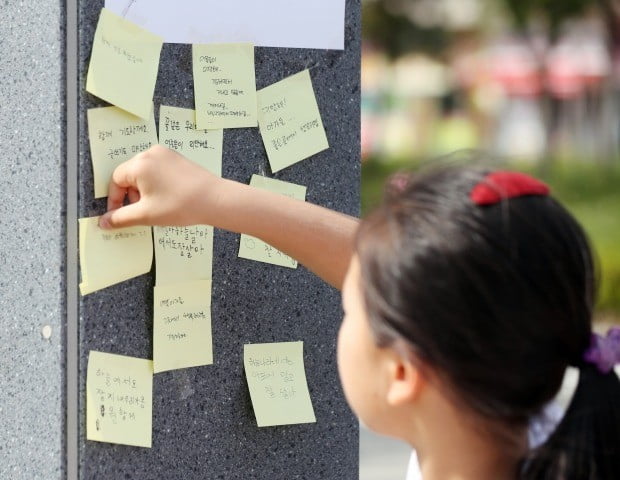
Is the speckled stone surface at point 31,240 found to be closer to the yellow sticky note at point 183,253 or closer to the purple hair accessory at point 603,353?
the yellow sticky note at point 183,253

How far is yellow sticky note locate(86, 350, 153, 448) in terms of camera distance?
1535 millimetres

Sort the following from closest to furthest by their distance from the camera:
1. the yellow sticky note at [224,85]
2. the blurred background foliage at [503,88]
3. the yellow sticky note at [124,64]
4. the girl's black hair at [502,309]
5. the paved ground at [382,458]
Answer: the girl's black hair at [502,309], the yellow sticky note at [124,64], the yellow sticky note at [224,85], the paved ground at [382,458], the blurred background foliage at [503,88]

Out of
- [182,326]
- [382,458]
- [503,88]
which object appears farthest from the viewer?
[503,88]

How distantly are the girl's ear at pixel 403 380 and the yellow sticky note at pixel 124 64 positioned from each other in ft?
1.78

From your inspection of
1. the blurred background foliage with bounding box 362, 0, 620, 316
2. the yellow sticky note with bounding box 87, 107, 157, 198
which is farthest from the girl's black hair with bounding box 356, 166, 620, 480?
the blurred background foliage with bounding box 362, 0, 620, 316

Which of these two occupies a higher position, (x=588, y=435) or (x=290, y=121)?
(x=290, y=121)

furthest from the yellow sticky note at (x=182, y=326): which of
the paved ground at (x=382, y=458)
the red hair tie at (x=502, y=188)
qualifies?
the paved ground at (x=382, y=458)

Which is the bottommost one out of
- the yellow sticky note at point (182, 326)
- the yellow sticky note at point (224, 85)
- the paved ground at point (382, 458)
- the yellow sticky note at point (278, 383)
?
the paved ground at point (382, 458)

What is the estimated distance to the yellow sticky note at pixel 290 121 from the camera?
172 centimetres

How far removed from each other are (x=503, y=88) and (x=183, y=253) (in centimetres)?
2220

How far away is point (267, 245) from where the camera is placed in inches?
67.8

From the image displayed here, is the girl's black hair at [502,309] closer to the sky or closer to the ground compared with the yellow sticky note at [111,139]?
closer to the ground

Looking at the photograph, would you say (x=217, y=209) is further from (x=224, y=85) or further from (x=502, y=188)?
(x=502, y=188)

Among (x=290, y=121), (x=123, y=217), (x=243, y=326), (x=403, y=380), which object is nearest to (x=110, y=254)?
(x=123, y=217)
